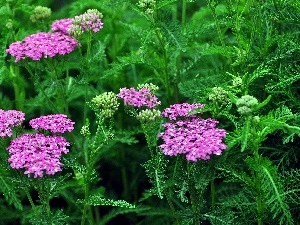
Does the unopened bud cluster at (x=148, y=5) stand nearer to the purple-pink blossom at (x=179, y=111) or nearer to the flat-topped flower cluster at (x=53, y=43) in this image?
the flat-topped flower cluster at (x=53, y=43)

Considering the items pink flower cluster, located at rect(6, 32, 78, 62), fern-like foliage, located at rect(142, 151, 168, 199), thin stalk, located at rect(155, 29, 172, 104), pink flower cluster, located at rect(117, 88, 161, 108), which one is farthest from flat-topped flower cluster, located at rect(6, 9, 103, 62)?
fern-like foliage, located at rect(142, 151, 168, 199)

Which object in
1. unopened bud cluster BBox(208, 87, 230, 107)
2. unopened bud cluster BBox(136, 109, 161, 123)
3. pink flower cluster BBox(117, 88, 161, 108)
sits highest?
unopened bud cluster BBox(208, 87, 230, 107)

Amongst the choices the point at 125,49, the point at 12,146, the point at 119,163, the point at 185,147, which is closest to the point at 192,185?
the point at 185,147

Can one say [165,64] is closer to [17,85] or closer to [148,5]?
[148,5]

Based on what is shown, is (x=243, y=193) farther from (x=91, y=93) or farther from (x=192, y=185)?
(x=91, y=93)

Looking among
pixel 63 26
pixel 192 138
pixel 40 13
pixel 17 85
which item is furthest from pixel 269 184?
pixel 17 85

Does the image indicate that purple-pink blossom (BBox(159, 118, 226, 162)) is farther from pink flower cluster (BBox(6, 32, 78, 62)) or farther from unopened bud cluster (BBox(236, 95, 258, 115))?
pink flower cluster (BBox(6, 32, 78, 62))
